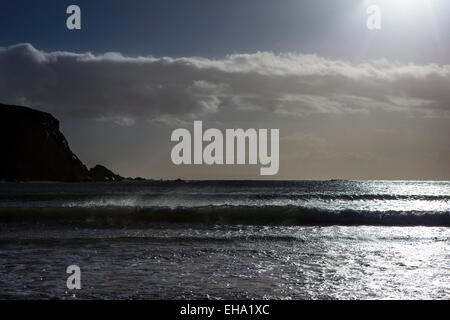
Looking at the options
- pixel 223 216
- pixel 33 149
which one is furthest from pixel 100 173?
pixel 223 216

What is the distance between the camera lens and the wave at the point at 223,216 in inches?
981

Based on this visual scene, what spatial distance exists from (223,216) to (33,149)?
375ft

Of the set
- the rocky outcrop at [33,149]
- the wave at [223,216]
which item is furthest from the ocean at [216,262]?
the rocky outcrop at [33,149]

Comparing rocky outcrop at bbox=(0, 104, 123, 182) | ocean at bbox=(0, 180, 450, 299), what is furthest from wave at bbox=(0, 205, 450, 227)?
rocky outcrop at bbox=(0, 104, 123, 182)

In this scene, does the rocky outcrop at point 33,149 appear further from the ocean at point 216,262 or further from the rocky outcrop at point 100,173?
the ocean at point 216,262

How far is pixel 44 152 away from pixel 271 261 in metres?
129

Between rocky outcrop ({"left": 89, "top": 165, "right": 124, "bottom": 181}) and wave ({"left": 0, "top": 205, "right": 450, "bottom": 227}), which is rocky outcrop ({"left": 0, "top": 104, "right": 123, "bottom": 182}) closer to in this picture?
rocky outcrop ({"left": 89, "top": 165, "right": 124, "bottom": 181})

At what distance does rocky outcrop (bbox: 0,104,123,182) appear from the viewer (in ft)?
400

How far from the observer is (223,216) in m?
26.3

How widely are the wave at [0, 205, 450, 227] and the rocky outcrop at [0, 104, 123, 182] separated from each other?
10237 centimetres

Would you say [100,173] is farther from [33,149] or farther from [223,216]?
[223,216]

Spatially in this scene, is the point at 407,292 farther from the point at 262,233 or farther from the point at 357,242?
the point at 262,233

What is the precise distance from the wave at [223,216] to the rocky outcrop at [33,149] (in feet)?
336
